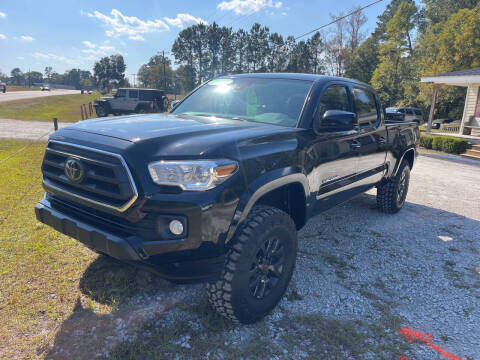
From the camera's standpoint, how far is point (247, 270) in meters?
2.53

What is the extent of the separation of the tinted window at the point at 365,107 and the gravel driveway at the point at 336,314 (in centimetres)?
152

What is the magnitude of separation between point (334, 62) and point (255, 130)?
55602 millimetres

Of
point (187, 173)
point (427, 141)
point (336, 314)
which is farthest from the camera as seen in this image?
point (427, 141)

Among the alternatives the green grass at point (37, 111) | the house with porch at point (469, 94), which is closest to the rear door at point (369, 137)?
the house with porch at point (469, 94)

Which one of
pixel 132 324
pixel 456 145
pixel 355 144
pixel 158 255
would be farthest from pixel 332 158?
pixel 456 145

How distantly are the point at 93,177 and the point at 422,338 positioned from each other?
2.71 metres

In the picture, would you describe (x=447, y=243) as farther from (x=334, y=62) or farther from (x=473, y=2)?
(x=334, y=62)

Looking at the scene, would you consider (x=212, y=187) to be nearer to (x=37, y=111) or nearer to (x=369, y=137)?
(x=369, y=137)

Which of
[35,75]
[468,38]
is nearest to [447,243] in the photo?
[468,38]

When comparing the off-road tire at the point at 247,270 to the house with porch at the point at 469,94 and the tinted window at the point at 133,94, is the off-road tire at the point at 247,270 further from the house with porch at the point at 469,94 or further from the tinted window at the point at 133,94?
the tinted window at the point at 133,94

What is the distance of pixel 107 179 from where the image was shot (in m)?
2.35

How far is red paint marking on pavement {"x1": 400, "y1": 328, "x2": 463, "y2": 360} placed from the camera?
8.53 ft

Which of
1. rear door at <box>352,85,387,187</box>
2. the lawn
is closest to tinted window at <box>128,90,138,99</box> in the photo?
rear door at <box>352,85,387,187</box>

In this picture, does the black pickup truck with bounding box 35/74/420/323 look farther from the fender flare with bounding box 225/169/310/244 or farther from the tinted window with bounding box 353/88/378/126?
the tinted window with bounding box 353/88/378/126
